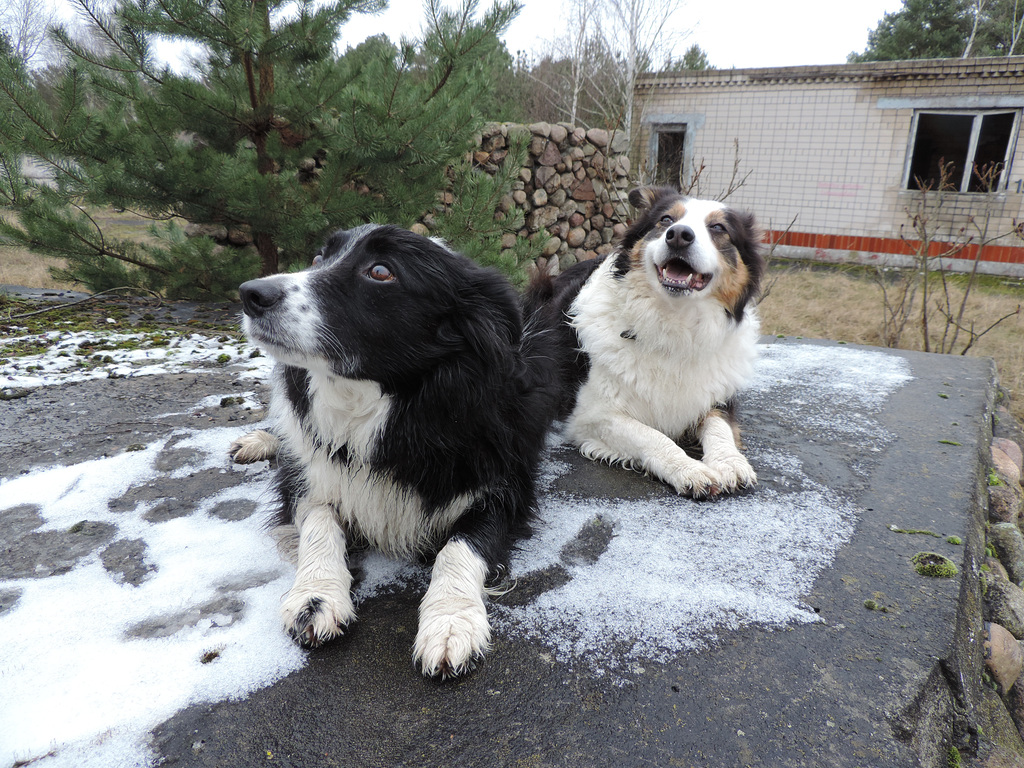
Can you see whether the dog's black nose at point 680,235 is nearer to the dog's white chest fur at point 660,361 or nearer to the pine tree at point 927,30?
the dog's white chest fur at point 660,361

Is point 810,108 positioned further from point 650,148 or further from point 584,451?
point 584,451

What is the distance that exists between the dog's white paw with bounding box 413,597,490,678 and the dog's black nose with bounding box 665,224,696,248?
1.78m

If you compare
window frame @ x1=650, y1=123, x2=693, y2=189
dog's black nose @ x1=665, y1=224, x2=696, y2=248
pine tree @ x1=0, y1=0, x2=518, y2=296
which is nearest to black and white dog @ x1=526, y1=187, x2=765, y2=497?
dog's black nose @ x1=665, y1=224, x2=696, y2=248

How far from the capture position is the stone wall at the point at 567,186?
848 cm

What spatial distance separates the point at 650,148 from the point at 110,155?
40.3ft

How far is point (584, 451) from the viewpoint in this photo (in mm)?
2848

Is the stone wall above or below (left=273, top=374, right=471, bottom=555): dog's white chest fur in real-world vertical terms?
above

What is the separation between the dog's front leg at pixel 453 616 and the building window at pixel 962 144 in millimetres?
13549

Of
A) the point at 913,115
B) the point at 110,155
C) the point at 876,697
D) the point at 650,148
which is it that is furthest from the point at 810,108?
the point at 876,697

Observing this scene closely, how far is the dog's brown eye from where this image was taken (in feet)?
6.03

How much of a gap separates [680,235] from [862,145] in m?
12.5

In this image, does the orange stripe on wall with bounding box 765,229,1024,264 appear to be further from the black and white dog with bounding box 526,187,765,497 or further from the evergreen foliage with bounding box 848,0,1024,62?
the evergreen foliage with bounding box 848,0,1024,62

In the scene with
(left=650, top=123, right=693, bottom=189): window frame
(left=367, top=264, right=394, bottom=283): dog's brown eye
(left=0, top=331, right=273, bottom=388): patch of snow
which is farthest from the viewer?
(left=650, top=123, right=693, bottom=189): window frame

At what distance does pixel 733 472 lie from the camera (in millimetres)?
2461
